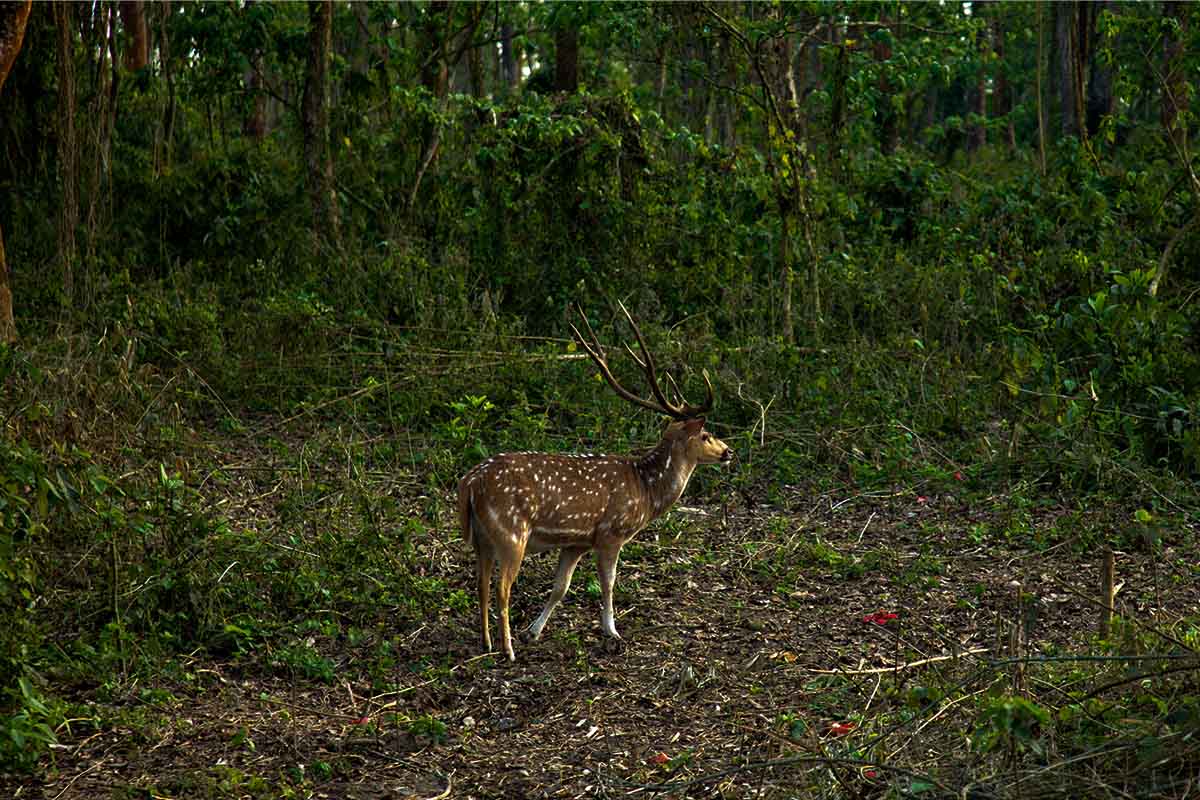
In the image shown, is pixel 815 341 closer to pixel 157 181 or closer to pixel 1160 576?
pixel 1160 576

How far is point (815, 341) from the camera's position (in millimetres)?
13352

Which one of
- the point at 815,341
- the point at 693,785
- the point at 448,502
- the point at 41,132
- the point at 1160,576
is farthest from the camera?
the point at 41,132

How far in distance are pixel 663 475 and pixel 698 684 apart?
62.9 inches

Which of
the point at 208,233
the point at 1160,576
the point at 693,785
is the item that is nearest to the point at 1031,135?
the point at 208,233

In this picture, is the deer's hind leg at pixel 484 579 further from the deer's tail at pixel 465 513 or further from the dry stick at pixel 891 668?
the dry stick at pixel 891 668

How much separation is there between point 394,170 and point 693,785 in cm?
1054

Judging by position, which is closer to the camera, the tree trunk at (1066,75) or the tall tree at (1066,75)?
the tree trunk at (1066,75)

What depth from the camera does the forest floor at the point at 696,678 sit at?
6.18 metres

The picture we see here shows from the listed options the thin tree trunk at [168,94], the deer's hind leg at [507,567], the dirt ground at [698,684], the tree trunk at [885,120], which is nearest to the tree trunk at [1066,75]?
the tree trunk at [885,120]

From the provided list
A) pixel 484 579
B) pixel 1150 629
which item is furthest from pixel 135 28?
pixel 1150 629

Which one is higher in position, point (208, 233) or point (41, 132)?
point (41, 132)

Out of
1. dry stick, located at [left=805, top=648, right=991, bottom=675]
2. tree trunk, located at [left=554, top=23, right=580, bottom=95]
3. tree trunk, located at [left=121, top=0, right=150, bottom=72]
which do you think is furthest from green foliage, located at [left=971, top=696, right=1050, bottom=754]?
tree trunk, located at [left=121, top=0, right=150, bottom=72]

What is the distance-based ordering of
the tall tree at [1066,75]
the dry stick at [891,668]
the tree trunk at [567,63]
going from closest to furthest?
the dry stick at [891,668]
the tree trunk at [567,63]
the tall tree at [1066,75]

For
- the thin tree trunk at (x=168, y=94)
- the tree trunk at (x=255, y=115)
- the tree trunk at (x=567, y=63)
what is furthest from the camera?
Answer: the tree trunk at (x=567, y=63)
